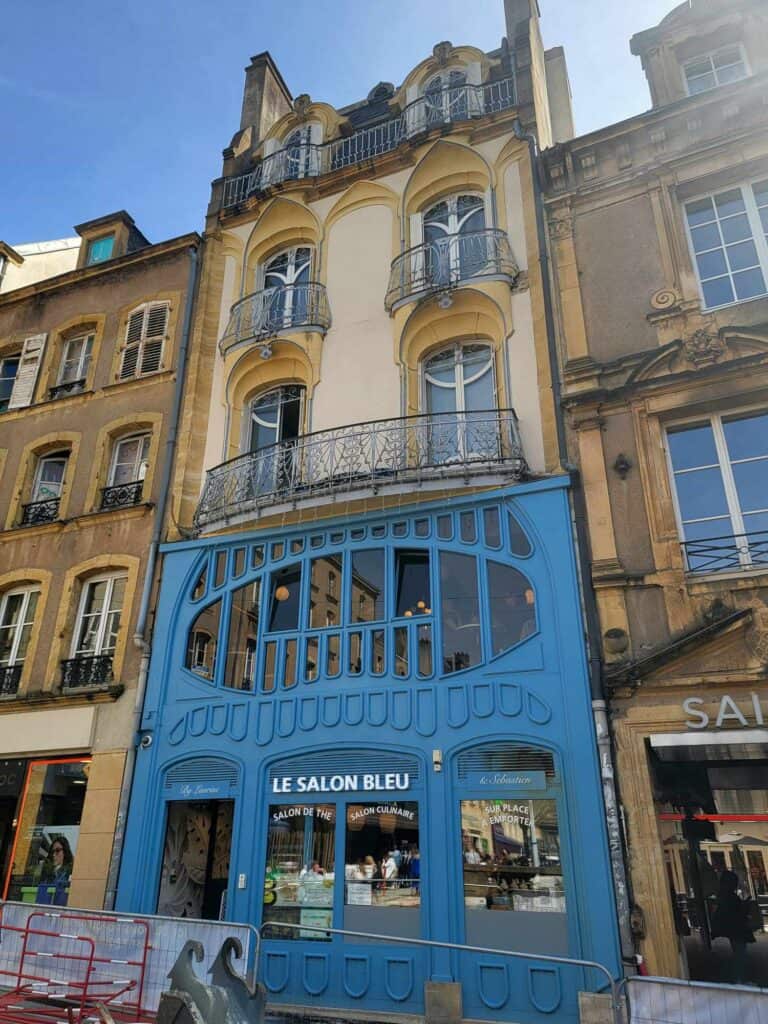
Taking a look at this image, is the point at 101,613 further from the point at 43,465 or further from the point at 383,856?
the point at 383,856

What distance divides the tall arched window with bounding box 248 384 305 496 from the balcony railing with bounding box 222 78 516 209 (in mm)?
4968

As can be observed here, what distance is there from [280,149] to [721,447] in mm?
11895

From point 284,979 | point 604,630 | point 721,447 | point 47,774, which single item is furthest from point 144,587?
point 721,447

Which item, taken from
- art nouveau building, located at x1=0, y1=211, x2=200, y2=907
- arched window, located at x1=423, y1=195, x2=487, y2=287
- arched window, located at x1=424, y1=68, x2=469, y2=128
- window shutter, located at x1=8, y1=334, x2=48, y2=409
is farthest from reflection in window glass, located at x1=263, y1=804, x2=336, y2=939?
arched window, located at x1=424, y1=68, x2=469, y2=128

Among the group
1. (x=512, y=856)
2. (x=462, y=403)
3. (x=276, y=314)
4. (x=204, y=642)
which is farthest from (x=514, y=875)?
(x=276, y=314)

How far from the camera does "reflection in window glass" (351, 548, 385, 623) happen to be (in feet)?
36.2

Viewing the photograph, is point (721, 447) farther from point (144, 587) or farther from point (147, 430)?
point (147, 430)

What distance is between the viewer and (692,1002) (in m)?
4.93

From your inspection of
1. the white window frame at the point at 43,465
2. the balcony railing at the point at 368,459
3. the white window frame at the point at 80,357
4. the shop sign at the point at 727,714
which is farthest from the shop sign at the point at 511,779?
the white window frame at the point at 80,357

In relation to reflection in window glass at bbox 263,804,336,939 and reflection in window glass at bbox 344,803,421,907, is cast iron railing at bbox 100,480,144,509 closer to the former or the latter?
reflection in window glass at bbox 263,804,336,939

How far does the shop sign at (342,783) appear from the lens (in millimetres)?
9789

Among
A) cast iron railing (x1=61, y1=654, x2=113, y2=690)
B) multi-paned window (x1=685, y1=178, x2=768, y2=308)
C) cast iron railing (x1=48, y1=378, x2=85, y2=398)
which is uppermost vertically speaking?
cast iron railing (x1=48, y1=378, x2=85, y2=398)

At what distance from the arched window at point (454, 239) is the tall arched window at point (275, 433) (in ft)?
11.1

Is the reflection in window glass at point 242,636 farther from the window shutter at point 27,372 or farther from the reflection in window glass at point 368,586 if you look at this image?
the window shutter at point 27,372
